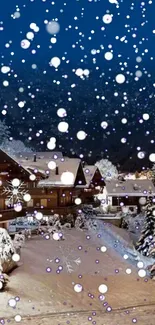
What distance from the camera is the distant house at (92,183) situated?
122ft

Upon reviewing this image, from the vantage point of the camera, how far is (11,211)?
2095 centimetres

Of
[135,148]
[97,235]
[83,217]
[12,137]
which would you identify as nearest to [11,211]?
[97,235]

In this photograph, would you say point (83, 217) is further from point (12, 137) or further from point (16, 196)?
point (12, 137)

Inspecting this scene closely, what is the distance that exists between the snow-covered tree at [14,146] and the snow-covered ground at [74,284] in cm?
2061

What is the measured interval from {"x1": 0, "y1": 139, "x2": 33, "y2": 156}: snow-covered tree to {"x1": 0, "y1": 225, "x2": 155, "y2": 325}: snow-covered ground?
2061 cm

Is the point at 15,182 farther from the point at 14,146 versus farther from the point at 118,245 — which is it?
the point at 14,146

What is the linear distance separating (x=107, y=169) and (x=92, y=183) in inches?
423

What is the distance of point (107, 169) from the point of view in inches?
1955

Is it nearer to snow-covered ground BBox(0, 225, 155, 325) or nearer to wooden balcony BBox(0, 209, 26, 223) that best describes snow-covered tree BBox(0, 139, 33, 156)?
snow-covered ground BBox(0, 225, 155, 325)

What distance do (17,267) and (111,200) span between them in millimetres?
25197

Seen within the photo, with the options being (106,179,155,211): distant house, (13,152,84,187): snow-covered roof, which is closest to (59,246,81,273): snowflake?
(13,152,84,187): snow-covered roof

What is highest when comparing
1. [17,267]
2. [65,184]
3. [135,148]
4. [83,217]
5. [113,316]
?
[135,148]

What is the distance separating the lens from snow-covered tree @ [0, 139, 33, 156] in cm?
4202

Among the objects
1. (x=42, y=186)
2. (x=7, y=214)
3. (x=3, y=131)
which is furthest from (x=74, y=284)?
(x=3, y=131)
